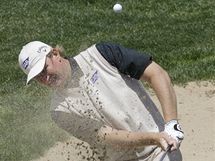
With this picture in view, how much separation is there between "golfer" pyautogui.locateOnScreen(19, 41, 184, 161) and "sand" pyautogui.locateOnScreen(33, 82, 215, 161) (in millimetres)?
2035

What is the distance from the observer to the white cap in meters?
3.57

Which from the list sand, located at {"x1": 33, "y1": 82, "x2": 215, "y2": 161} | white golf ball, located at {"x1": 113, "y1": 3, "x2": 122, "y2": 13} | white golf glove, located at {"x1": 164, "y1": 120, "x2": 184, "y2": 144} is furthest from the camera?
white golf ball, located at {"x1": 113, "y1": 3, "x2": 122, "y2": 13}

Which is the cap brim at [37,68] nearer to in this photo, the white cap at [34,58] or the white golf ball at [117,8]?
the white cap at [34,58]

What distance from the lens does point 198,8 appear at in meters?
12.6

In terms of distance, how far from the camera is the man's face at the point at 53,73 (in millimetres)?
3557

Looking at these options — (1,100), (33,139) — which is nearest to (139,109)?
(33,139)

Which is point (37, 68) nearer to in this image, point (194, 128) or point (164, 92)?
point (164, 92)

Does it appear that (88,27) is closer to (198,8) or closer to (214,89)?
(198,8)

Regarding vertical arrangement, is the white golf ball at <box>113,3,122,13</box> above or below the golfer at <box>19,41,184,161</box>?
below

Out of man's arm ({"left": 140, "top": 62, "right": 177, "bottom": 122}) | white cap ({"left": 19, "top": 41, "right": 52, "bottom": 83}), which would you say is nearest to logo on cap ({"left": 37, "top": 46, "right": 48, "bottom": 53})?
white cap ({"left": 19, "top": 41, "right": 52, "bottom": 83})

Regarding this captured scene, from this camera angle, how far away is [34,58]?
3676mm

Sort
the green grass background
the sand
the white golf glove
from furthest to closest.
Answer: the green grass background
the sand
the white golf glove

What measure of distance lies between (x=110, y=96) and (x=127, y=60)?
9.0 inches

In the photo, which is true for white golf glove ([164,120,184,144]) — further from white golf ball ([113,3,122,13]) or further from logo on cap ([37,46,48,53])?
white golf ball ([113,3,122,13])
